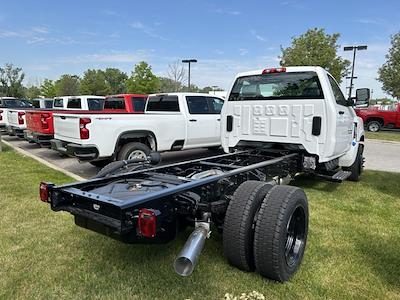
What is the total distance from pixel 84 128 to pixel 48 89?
225ft

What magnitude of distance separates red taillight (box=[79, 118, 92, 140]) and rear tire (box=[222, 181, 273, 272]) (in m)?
4.23

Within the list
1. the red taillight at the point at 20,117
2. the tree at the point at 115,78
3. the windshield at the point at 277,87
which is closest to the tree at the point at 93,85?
the tree at the point at 115,78

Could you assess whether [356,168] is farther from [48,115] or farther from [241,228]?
[48,115]

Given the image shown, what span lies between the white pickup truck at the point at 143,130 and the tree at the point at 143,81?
37099 mm

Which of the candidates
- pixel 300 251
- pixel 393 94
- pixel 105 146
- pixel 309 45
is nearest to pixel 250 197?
pixel 300 251

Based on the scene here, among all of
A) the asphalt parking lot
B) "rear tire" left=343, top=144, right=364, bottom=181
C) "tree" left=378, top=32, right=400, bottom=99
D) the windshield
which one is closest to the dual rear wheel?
the windshield

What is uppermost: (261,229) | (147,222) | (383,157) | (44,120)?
(44,120)

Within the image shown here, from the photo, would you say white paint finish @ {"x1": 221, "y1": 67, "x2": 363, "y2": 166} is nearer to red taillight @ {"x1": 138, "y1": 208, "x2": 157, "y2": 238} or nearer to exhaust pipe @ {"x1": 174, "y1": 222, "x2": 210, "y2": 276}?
exhaust pipe @ {"x1": 174, "y1": 222, "x2": 210, "y2": 276}

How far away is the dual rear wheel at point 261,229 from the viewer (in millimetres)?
2941

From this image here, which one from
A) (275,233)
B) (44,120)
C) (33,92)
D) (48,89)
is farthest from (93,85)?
(275,233)

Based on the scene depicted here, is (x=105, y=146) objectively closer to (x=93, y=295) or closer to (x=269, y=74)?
(x=269, y=74)

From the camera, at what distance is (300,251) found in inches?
135

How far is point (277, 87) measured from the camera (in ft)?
18.9

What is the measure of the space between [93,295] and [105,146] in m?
4.18
